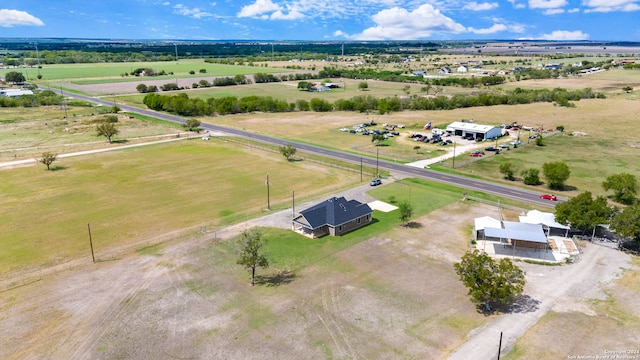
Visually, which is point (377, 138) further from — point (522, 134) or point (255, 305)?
point (255, 305)

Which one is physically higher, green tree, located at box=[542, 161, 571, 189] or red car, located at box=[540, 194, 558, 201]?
green tree, located at box=[542, 161, 571, 189]

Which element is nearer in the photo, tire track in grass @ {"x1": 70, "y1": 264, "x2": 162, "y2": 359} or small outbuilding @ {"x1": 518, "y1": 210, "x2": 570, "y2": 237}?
tire track in grass @ {"x1": 70, "y1": 264, "x2": 162, "y2": 359}

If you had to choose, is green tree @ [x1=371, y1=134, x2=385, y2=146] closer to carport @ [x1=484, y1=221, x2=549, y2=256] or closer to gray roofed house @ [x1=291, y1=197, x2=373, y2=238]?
gray roofed house @ [x1=291, y1=197, x2=373, y2=238]

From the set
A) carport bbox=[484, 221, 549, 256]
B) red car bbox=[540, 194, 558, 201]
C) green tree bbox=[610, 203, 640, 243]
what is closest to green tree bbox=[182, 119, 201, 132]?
red car bbox=[540, 194, 558, 201]

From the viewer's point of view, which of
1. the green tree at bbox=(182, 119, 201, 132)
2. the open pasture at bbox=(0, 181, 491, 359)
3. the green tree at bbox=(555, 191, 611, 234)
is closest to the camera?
the open pasture at bbox=(0, 181, 491, 359)

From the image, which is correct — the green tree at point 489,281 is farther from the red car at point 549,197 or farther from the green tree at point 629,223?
the red car at point 549,197

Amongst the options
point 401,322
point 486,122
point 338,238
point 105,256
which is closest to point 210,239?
point 105,256

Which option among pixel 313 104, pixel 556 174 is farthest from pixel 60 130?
pixel 556 174
